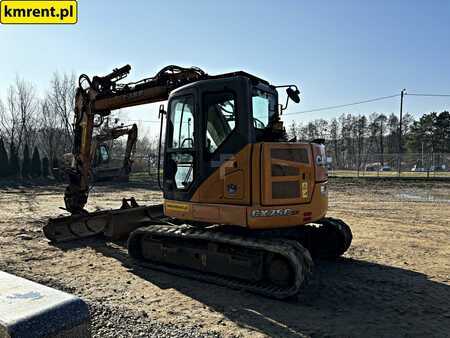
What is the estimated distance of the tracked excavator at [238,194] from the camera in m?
5.52

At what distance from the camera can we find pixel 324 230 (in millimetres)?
7219

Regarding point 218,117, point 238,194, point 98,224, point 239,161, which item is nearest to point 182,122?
point 218,117

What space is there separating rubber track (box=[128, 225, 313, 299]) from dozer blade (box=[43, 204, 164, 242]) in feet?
4.04

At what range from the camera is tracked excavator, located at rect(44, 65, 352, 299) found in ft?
18.1

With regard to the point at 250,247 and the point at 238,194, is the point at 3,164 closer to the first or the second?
the point at 238,194

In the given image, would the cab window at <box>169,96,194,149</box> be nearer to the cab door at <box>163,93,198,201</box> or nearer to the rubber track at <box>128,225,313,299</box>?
the cab door at <box>163,93,198,201</box>

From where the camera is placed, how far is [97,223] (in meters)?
8.70

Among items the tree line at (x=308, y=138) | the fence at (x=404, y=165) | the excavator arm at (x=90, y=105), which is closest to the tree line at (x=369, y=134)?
the tree line at (x=308, y=138)

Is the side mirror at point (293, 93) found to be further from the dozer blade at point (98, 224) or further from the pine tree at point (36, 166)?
the pine tree at point (36, 166)

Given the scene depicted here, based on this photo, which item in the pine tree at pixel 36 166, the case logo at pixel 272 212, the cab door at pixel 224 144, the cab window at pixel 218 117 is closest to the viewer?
Answer: the case logo at pixel 272 212

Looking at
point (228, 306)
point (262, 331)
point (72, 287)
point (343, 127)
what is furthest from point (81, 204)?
point (343, 127)

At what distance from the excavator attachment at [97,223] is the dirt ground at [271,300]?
0.27 meters

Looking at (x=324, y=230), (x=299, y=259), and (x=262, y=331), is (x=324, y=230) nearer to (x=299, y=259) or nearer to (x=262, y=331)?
(x=299, y=259)

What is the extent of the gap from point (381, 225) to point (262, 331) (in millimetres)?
7522
